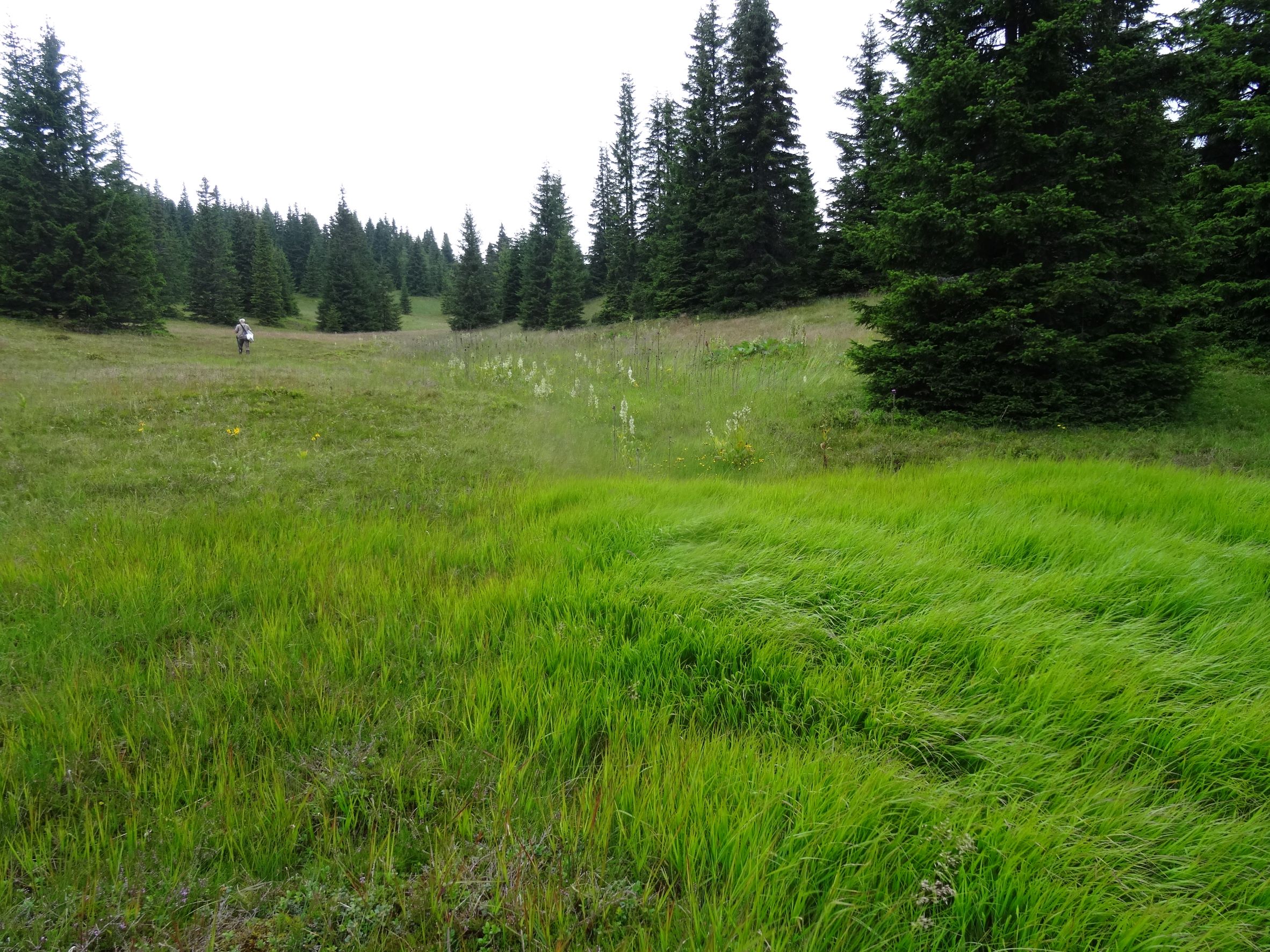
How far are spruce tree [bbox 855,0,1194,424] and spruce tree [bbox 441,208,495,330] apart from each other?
44.4m

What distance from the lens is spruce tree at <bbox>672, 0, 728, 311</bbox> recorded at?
2650 cm

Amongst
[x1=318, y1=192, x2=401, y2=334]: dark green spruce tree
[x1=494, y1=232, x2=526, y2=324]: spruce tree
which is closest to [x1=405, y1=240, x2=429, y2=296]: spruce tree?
[x1=318, y1=192, x2=401, y2=334]: dark green spruce tree

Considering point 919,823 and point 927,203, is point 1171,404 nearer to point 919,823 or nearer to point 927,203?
point 927,203

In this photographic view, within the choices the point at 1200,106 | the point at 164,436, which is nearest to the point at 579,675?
the point at 164,436

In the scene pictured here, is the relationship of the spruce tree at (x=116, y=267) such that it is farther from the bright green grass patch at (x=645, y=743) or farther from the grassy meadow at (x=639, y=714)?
the bright green grass patch at (x=645, y=743)

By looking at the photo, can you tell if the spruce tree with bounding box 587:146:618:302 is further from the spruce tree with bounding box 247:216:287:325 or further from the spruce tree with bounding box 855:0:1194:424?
the spruce tree with bounding box 855:0:1194:424

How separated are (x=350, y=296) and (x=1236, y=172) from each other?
2280 inches

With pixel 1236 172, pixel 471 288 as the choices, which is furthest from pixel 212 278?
pixel 1236 172

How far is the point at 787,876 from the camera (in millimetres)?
1449

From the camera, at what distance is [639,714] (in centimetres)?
215

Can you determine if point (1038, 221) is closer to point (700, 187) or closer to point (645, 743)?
point (645, 743)

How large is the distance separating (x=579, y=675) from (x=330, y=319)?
57.7 metres

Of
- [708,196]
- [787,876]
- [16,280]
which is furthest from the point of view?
[708,196]

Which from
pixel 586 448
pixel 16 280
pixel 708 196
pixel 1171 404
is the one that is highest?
pixel 708 196
